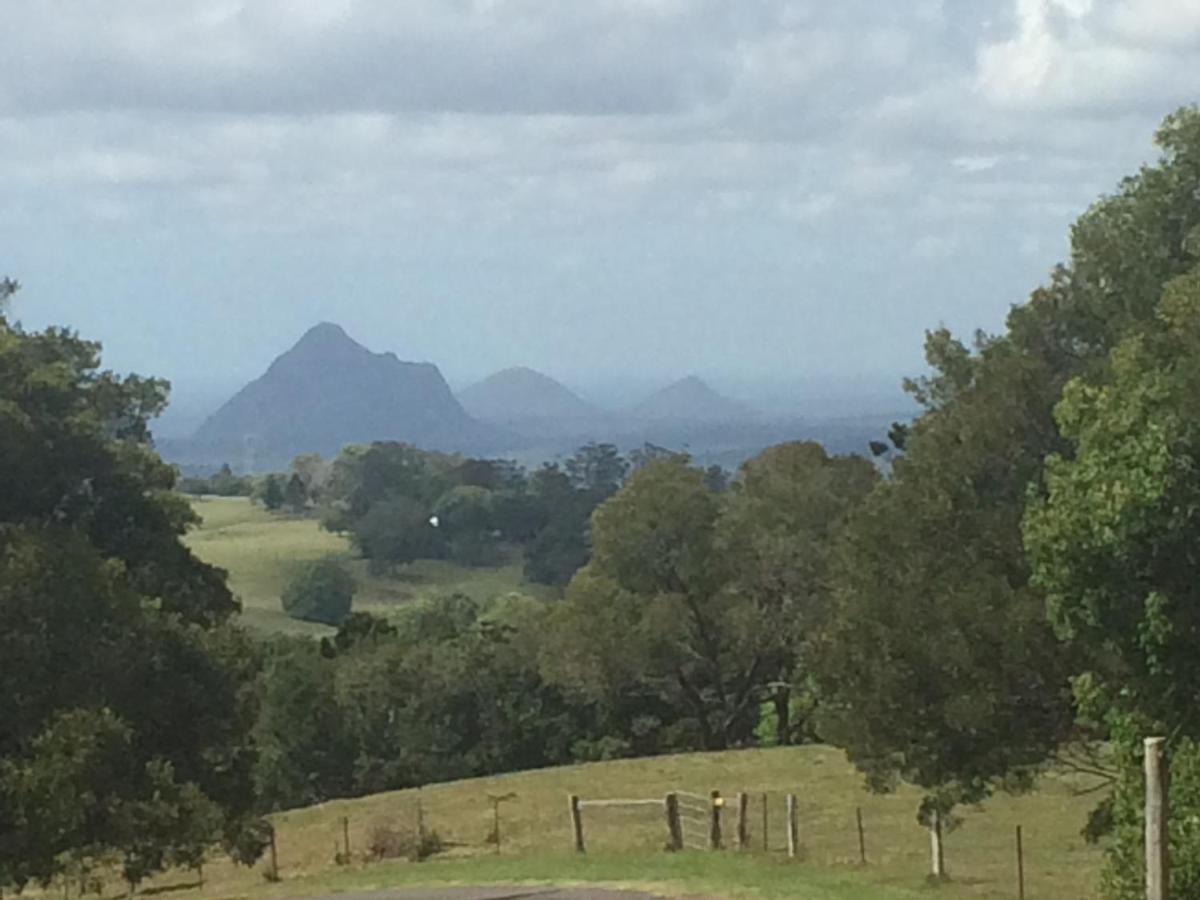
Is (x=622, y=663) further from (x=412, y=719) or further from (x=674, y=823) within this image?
(x=674, y=823)

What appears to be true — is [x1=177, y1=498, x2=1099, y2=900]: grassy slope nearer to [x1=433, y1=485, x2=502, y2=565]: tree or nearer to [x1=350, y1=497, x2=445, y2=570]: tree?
[x1=350, y1=497, x2=445, y2=570]: tree

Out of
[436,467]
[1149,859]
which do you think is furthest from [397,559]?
[1149,859]

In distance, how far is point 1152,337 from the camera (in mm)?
19219

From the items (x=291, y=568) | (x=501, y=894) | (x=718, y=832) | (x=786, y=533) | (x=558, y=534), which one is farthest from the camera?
(x=558, y=534)

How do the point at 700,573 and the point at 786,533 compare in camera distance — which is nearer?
the point at 786,533

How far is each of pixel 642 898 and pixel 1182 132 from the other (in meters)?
11.8

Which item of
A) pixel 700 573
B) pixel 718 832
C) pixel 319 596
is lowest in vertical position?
pixel 319 596

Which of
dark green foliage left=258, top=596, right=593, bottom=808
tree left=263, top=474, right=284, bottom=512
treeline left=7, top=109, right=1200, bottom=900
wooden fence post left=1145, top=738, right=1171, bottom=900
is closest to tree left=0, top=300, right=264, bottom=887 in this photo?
treeline left=7, top=109, right=1200, bottom=900

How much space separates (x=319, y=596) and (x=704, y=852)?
9658 centimetres

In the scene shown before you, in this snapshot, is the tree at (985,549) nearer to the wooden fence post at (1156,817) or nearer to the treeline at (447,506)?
the wooden fence post at (1156,817)

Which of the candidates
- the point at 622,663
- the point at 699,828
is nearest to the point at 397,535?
the point at 622,663

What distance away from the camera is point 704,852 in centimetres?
2842

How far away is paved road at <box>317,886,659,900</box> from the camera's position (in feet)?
76.4

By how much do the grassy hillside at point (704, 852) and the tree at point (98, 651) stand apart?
542cm
